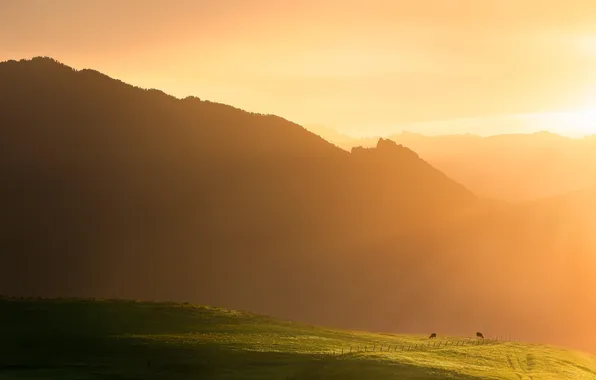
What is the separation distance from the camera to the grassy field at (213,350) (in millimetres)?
90606

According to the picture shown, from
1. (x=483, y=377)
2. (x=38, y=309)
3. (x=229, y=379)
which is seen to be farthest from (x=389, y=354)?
(x=38, y=309)

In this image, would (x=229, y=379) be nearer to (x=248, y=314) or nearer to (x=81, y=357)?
(x=81, y=357)

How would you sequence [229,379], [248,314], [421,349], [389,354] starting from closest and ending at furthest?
[229,379]
[389,354]
[421,349]
[248,314]

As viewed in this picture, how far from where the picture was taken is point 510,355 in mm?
128750

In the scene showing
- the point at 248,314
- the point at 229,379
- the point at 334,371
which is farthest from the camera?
the point at 248,314

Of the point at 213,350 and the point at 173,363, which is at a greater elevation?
the point at 213,350

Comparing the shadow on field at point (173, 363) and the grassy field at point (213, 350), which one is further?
the grassy field at point (213, 350)

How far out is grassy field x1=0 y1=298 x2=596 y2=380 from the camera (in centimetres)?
9061

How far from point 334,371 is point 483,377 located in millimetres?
19412

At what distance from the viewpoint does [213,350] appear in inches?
4016

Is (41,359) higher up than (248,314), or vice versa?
(248,314)

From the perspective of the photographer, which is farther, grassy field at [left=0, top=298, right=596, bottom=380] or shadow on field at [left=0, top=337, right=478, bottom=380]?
grassy field at [left=0, top=298, right=596, bottom=380]

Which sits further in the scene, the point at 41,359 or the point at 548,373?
the point at 548,373

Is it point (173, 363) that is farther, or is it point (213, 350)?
point (213, 350)
